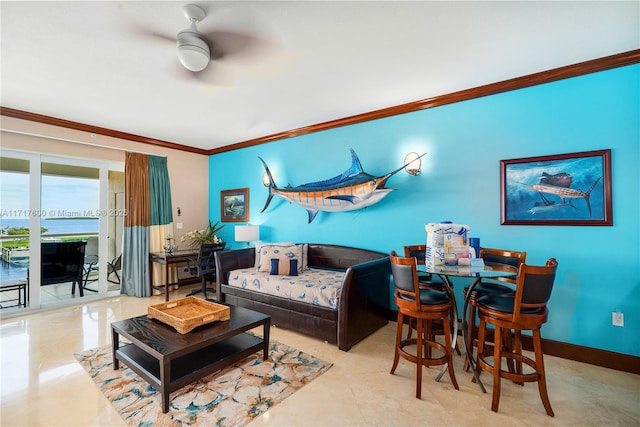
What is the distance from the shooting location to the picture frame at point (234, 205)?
17.1 feet

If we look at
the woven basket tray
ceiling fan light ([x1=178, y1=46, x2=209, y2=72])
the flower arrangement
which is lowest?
the woven basket tray

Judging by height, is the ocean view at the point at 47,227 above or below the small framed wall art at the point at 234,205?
below

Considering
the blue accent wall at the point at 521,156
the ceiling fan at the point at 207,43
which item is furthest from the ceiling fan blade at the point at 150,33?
the blue accent wall at the point at 521,156

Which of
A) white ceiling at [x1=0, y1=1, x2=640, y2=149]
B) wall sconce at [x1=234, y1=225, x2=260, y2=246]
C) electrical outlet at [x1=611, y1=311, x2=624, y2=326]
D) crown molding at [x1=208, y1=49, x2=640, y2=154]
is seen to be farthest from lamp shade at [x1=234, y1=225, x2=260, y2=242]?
electrical outlet at [x1=611, y1=311, x2=624, y2=326]

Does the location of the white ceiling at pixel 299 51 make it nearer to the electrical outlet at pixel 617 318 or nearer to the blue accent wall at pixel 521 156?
the blue accent wall at pixel 521 156

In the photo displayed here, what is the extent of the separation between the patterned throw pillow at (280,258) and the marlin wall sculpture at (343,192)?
1.89 ft

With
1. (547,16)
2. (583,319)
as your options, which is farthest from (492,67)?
(583,319)

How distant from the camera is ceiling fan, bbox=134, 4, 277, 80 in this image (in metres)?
1.99

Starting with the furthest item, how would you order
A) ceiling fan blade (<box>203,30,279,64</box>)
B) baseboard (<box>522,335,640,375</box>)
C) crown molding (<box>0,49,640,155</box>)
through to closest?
crown molding (<box>0,49,640,155</box>)
baseboard (<box>522,335,640,375</box>)
ceiling fan blade (<box>203,30,279,64</box>)

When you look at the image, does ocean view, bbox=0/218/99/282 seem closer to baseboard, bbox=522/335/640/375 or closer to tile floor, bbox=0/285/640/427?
tile floor, bbox=0/285/640/427

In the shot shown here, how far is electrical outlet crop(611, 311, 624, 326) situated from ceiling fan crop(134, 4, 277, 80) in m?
3.55

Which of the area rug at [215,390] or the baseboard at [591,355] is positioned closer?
the area rug at [215,390]

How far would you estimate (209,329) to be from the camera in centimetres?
222

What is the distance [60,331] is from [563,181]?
533 cm
